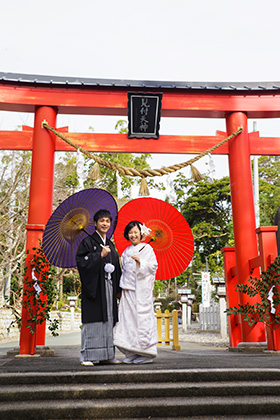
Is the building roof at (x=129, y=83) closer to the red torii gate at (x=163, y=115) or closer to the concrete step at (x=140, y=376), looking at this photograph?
the red torii gate at (x=163, y=115)

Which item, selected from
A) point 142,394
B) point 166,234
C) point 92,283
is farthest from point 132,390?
point 166,234

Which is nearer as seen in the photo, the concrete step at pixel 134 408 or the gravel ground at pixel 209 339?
A: the concrete step at pixel 134 408

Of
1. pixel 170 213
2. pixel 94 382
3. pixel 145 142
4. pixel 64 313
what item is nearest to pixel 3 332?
pixel 64 313

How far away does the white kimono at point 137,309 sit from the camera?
176 inches

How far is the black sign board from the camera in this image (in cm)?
760

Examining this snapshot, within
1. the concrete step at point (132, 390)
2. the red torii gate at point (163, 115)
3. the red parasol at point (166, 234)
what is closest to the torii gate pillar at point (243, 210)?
the red torii gate at point (163, 115)

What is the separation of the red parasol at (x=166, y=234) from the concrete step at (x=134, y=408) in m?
2.48

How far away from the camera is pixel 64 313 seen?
71.2ft

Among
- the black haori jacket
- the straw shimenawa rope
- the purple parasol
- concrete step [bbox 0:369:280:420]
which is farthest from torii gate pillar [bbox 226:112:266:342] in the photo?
concrete step [bbox 0:369:280:420]

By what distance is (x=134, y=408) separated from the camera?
3006 mm

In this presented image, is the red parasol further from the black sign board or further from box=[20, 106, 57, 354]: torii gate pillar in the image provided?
the black sign board

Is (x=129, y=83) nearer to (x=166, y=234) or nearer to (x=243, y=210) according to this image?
(x=243, y=210)

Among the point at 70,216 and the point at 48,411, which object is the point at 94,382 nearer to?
the point at 48,411

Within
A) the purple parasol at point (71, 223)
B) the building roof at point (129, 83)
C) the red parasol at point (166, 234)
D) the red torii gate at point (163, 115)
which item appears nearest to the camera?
the purple parasol at point (71, 223)
